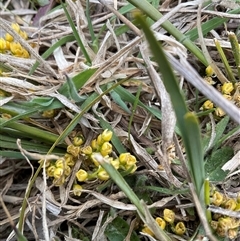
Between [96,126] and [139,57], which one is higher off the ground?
[139,57]

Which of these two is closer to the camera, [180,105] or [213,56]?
[180,105]

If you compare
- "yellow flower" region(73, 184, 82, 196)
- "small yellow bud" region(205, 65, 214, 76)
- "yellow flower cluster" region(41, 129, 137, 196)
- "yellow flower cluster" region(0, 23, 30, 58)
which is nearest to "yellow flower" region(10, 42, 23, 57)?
"yellow flower cluster" region(0, 23, 30, 58)

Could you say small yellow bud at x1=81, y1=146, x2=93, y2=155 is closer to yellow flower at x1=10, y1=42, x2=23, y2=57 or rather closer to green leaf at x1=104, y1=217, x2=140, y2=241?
green leaf at x1=104, y1=217, x2=140, y2=241

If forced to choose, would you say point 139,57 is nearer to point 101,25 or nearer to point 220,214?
point 101,25

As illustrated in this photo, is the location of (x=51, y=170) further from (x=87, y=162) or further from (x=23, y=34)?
(x=23, y=34)

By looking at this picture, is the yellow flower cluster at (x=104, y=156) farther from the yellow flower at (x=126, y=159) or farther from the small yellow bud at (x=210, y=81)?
the small yellow bud at (x=210, y=81)

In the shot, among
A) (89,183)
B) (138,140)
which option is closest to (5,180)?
(89,183)

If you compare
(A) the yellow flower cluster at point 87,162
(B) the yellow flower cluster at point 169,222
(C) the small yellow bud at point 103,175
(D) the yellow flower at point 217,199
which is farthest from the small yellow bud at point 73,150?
(D) the yellow flower at point 217,199
